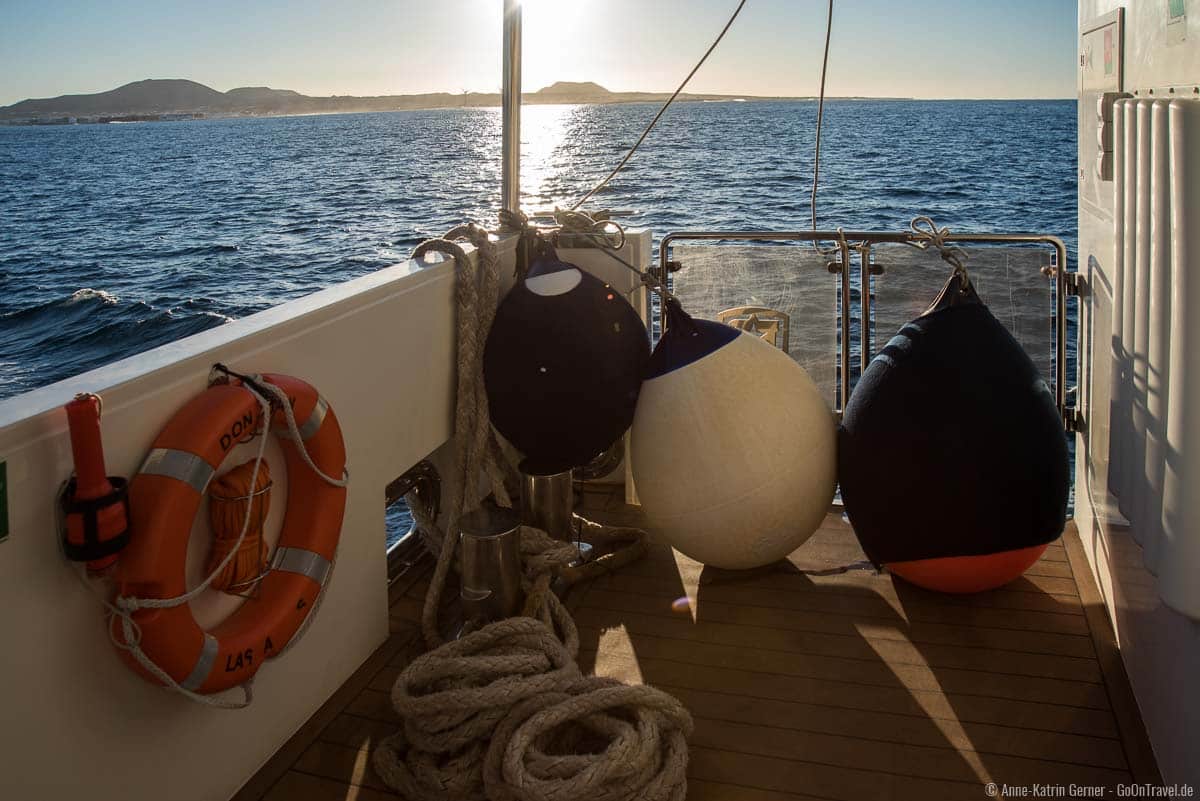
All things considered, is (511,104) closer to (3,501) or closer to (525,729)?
(525,729)

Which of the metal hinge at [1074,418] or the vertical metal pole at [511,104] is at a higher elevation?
the vertical metal pole at [511,104]

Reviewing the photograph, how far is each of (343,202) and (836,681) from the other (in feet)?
109

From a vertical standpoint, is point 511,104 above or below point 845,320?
above

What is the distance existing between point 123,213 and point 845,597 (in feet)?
121

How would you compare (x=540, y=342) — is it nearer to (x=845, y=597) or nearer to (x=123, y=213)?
(x=845, y=597)

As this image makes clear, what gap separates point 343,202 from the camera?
109 ft

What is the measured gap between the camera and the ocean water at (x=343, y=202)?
18.6 meters

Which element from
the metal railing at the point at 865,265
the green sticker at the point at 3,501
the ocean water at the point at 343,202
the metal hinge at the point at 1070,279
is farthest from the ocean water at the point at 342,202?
the green sticker at the point at 3,501

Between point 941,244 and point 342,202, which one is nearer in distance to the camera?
point 941,244

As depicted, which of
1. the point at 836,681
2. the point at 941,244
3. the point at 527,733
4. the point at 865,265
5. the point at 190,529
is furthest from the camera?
the point at 865,265

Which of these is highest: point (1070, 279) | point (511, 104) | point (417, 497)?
point (511, 104)

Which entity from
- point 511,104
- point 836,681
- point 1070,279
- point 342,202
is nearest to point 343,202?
point 342,202

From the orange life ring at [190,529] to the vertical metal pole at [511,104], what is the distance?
4.79ft

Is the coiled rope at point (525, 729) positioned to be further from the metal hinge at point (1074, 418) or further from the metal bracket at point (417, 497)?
the metal hinge at point (1074, 418)
